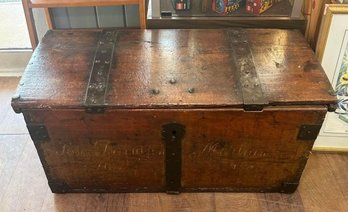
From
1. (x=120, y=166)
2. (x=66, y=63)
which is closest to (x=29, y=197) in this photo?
(x=120, y=166)

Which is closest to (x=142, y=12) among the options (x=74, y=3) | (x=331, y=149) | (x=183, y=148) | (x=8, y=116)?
(x=74, y=3)

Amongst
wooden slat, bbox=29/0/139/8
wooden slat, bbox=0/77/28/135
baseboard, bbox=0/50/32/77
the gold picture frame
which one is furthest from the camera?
baseboard, bbox=0/50/32/77

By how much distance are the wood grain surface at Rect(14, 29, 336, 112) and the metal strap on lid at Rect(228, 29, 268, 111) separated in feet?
0.06

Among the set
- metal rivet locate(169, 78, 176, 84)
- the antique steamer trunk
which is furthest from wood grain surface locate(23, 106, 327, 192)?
metal rivet locate(169, 78, 176, 84)

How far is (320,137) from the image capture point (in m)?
1.61

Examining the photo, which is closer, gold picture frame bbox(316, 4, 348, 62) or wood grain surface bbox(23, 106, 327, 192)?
wood grain surface bbox(23, 106, 327, 192)

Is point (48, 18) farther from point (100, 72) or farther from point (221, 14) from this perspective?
point (221, 14)

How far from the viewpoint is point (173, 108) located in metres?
1.16

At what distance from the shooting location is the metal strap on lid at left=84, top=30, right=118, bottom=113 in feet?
3.78

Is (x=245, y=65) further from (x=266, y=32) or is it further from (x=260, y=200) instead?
(x=260, y=200)

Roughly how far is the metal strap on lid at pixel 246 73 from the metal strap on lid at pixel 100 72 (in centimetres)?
45

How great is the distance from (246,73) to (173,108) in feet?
0.95

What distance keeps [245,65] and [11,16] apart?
1612 millimetres

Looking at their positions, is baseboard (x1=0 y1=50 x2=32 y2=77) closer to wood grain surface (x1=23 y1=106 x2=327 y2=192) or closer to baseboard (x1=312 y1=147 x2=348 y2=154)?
wood grain surface (x1=23 y1=106 x2=327 y2=192)
